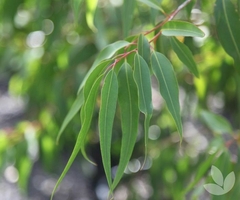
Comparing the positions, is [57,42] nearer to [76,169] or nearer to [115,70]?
[115,70]

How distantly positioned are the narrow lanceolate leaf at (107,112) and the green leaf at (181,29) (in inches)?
4.4

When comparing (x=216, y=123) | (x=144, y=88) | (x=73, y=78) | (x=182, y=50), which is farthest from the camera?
(x=73, y=78)

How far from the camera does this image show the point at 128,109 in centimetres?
71

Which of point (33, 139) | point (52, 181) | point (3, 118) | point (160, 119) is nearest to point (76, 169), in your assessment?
point (52, 181)

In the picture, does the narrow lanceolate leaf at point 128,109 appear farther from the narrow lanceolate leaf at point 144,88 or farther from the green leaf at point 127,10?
the green leaf at point 127,10

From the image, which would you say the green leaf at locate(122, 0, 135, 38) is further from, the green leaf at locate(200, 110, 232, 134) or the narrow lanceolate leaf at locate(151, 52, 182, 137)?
the green leaf at locate(200, 110, 232, 134)

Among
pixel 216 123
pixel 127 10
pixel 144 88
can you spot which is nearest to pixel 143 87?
pixel 144 88

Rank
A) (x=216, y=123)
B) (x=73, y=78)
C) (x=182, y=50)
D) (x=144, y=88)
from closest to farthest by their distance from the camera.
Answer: (x=144, y=88)
(x=182, y=50)
(x=216, y=123)
(x=73, y=78)

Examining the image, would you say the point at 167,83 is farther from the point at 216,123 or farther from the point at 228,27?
the point at 216,123

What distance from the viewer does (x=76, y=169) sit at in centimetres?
235

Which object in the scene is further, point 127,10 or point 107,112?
point 127,10

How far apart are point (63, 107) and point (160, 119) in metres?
0.41

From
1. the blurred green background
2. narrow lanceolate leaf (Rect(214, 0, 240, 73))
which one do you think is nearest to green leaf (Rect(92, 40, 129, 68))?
narrow lanceolate leaf (Rect(214, 0, 240, 73))

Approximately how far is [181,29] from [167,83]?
A: 3.4 inches
